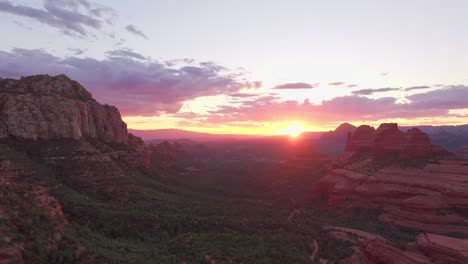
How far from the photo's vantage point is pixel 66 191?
62188mm

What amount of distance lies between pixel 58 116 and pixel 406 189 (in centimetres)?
7556

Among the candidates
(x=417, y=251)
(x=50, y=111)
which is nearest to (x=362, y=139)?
(x=417, y=251)

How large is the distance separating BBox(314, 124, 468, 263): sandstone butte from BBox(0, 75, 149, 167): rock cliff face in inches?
2154

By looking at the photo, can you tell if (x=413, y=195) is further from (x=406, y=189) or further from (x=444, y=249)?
(x=444, y=249)

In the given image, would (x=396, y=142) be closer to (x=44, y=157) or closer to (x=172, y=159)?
(x=44, y=157)

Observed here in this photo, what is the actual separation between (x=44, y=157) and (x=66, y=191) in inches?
614

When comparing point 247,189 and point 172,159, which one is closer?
point 247,189

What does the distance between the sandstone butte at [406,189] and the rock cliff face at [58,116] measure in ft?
179

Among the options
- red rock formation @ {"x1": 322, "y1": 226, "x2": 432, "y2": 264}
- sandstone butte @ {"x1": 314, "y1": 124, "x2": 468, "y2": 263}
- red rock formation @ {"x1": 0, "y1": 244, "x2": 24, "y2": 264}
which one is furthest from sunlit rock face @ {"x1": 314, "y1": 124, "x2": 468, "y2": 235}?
red rock formation @ {"x1": 0, "y1": 244, "x2": 24, "y2": 264}

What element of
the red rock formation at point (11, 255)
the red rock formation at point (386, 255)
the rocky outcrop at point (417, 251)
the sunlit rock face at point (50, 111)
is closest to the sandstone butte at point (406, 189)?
the rocky outcrop at point (417, 251)

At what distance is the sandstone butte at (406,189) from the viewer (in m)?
58.5

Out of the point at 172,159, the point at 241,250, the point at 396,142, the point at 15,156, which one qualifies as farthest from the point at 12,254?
the point at 172,159

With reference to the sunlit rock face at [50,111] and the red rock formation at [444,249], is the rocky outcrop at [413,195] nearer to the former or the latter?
the red rock formation at [444,249]

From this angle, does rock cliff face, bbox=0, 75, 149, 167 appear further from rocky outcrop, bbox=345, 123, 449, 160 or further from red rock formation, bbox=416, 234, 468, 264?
red rock formation, bbox=416, 234, 468, 264
